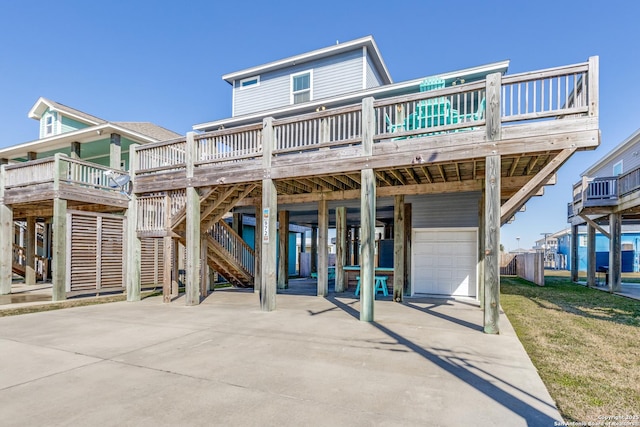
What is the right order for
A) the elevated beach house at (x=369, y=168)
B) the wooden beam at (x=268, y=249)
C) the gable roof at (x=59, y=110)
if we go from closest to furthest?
the elevated beach house at (x=369, y=168) → the wooden beam at (x=268, y=249) → the gable roof at (x=59, y=110)

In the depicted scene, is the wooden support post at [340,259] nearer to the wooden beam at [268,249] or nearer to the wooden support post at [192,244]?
the wooden beam at [268,249]

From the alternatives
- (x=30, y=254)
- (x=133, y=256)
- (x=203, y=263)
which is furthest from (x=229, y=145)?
(x=30, y=254)

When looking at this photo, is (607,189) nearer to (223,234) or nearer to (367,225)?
(367,225)

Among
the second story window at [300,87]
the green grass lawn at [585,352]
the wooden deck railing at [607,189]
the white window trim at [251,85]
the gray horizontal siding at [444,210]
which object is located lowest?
the green grass lawn at [585,352]

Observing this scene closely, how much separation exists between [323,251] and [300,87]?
787 cm

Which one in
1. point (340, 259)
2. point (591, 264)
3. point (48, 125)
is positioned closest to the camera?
point (340, 259)

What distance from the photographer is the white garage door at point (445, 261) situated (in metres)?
10.7

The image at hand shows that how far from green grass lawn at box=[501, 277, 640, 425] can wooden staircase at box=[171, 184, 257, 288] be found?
23.1ft

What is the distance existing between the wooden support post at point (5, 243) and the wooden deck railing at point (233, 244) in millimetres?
7107

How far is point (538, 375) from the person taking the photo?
398 centimetres

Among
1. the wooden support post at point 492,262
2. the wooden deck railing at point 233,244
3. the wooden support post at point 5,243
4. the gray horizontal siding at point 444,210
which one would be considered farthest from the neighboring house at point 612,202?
the wooden support post at point 5,243

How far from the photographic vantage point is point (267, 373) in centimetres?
403

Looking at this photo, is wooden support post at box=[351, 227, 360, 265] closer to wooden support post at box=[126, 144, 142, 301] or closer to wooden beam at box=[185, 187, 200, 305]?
wooden beam at box=[185, 187, 200, 305]

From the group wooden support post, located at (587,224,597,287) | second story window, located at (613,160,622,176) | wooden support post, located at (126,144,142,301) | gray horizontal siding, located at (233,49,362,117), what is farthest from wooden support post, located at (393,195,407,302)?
second story window, located at (613,160,622,176)
